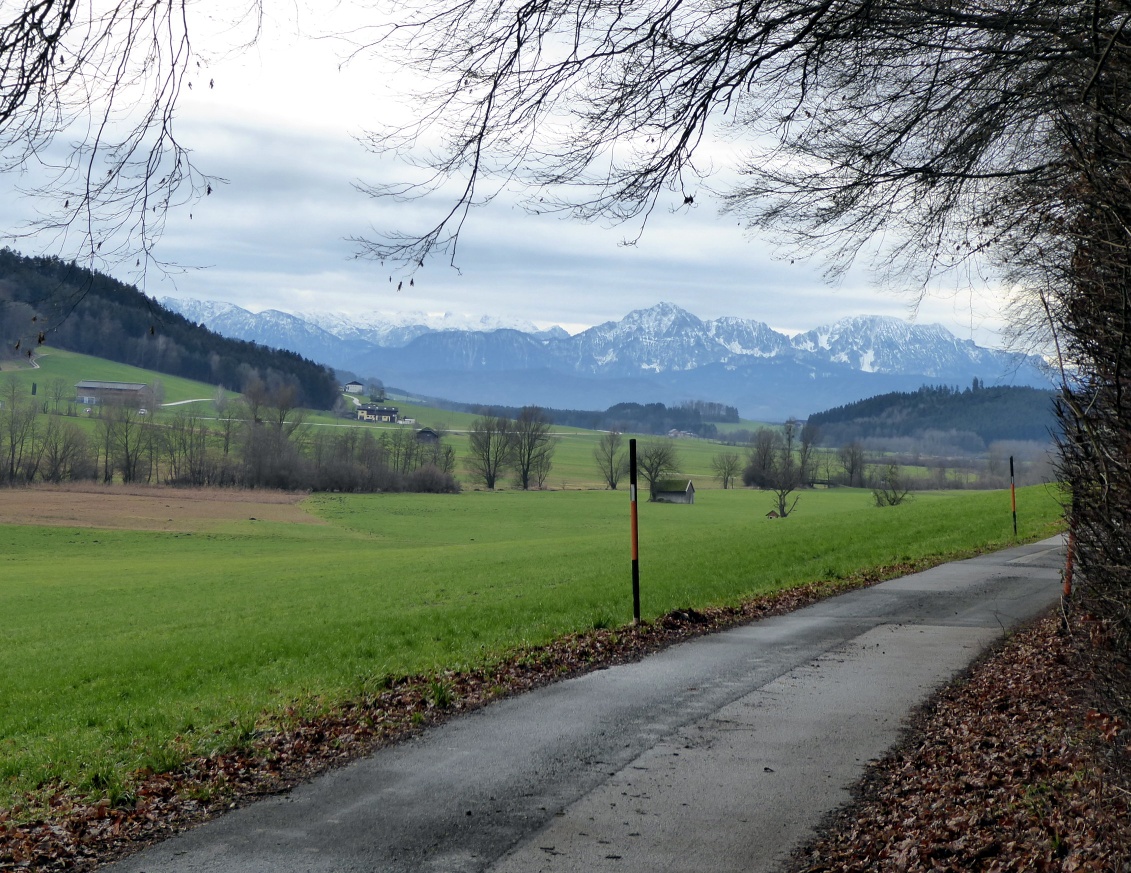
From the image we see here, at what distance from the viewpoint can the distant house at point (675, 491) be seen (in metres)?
101

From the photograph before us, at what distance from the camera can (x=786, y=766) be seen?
260 inches

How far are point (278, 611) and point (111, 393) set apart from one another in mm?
121213

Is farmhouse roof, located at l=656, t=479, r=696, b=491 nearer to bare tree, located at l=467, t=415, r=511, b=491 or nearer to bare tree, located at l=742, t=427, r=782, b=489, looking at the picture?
bare tree, located at l=742, t=427, r=782, b=489

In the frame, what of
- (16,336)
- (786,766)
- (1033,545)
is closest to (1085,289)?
(786,766)

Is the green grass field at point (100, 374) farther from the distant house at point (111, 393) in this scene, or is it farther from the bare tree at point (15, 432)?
the bare tree at point (15, 432)

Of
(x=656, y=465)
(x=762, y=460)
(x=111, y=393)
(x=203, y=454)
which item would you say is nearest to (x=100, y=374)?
(x=111, y=393)

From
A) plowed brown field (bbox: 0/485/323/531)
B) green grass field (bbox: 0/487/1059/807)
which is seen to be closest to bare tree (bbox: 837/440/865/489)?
plowed brown field (bbox: 0/485/323/531)

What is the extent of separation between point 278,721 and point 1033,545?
20075 millimetres

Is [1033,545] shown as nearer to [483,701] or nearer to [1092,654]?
[483,701]

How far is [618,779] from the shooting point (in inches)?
248

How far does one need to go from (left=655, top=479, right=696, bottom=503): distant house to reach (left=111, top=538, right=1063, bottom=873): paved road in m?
90.2

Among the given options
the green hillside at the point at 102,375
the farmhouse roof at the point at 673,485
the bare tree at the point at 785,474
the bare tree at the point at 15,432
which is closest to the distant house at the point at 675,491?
the farmhouse roof at the point at 673,485

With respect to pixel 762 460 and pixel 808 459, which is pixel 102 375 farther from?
pixel 808 459

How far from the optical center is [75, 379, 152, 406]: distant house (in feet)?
418
